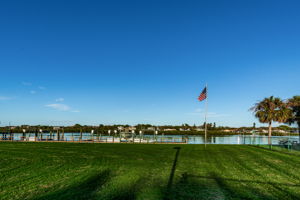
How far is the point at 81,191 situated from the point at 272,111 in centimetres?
3034

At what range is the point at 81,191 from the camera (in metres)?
4.76

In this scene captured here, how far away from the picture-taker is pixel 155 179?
5.97 metres

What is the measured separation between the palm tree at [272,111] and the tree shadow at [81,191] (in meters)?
28.8

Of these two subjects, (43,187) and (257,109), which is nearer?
(43,187)

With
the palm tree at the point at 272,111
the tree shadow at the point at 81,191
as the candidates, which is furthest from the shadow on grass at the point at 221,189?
→ the palm tree at the point at 272,111

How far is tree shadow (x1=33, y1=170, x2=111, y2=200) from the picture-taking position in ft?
14.3

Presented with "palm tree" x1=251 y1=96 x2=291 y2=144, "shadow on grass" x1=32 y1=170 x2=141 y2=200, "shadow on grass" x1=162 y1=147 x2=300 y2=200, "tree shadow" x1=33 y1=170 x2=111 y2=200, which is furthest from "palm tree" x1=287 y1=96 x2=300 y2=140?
"tree shadow" x1=33 y1=170 x2=111 y2=200

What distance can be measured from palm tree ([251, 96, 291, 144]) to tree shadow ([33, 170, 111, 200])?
2880 cm

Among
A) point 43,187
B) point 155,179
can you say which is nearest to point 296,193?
point 155,179

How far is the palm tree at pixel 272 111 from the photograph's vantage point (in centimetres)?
2725

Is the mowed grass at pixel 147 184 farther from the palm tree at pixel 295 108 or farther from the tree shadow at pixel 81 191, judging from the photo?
the palm tree at pixel 295 108

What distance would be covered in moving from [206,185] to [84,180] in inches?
147

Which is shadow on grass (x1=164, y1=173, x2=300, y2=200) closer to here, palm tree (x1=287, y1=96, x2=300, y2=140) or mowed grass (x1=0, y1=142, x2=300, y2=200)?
mowed grass (x1=0, y1=142, x2=300, y2=200)

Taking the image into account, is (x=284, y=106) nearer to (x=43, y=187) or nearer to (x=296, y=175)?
(x=296, y=175)
